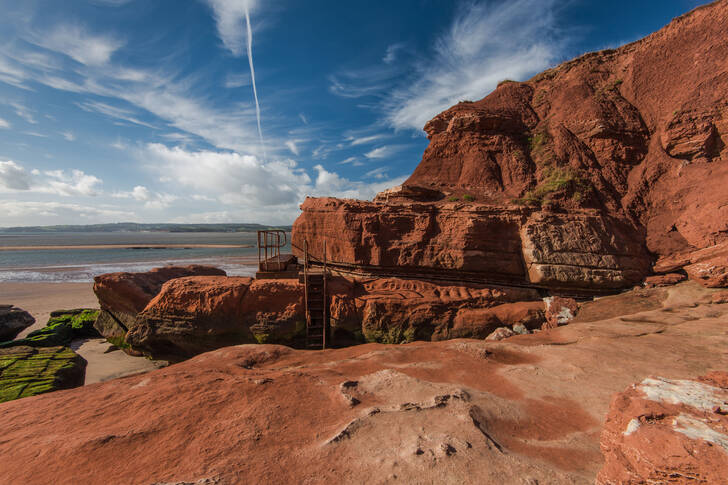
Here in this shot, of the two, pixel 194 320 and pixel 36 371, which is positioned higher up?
pixel 194 320

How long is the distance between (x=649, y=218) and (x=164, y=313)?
20.6m

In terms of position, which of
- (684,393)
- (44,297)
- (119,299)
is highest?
(684,393)

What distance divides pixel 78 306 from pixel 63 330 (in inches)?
282

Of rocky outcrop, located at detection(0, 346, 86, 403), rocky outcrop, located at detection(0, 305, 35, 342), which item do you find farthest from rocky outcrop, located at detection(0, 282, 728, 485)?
rocky outcrop, located at detection(0, 305, 35, 342)

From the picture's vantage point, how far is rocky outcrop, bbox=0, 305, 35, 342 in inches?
477

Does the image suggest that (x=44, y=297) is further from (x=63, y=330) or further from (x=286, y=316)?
(x=286, y=316)

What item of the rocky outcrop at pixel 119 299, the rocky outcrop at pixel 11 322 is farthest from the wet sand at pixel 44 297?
the rocky outcrop at pixel 119 299

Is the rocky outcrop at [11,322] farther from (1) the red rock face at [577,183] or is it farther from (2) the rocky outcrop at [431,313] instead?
(2) the rocky outcrop at [431,313]

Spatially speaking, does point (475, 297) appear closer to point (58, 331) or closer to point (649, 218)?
point (649, 218)

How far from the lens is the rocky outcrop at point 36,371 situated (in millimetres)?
7207

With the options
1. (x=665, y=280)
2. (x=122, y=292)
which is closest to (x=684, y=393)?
(x=665, y=280)

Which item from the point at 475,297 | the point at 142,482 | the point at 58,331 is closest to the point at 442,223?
the point at 475,297

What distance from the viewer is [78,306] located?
58.5 ft

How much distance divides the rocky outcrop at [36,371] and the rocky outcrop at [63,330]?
216cm
